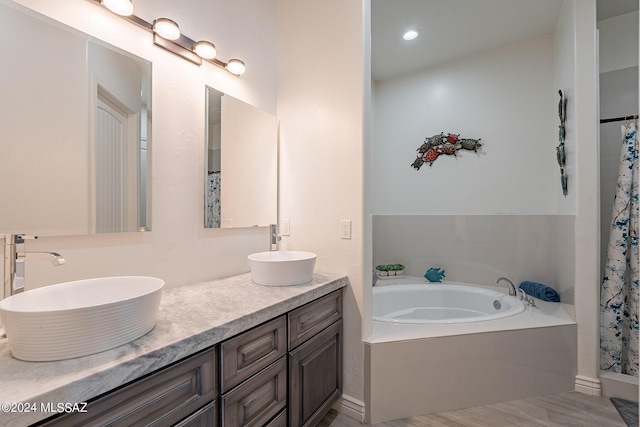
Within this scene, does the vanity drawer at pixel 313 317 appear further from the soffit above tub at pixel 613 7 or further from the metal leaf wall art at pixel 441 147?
the soffit above tub at pixel 613 7

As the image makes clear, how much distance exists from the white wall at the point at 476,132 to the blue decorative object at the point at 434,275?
648mm

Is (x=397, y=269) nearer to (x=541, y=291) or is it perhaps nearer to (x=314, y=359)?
(x=541, y=291)

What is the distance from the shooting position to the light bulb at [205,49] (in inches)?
62.7

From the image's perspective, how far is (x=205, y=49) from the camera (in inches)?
63.3

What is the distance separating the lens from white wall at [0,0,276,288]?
3.93 ft

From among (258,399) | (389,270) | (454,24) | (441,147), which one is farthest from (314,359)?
(454,24)

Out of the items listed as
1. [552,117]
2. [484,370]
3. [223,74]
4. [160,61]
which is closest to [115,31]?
[160,61]

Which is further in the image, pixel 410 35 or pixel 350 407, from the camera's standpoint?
pixel 410 35

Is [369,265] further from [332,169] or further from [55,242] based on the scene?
[55,242]

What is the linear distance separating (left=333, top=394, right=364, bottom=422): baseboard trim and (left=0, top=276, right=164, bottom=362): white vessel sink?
1.37 meters

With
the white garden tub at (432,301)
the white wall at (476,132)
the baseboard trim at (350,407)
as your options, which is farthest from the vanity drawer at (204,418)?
the white wall at (476,132)

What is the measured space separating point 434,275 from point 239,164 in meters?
2.29

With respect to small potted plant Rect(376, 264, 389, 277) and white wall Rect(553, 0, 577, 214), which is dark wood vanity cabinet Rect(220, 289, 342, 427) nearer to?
small potted plant Rect(376, 264, 389, 277)

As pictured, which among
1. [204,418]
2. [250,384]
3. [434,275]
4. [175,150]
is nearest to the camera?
[204,418]
